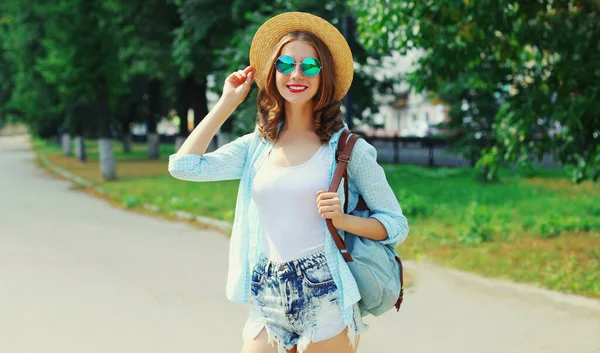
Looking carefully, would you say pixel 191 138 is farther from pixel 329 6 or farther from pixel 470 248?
pixel 329 6

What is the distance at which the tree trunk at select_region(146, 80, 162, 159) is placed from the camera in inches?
1141

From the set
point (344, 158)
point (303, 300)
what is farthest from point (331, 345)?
point (344, 158)

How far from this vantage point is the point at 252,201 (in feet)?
8.48

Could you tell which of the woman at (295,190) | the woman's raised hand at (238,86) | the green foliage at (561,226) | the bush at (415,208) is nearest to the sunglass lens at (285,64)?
the woman at (295,190)

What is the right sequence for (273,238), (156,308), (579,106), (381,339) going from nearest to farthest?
(273,238) < (381,339) < (156,308) < (579,106)

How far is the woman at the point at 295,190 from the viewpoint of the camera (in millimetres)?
2424

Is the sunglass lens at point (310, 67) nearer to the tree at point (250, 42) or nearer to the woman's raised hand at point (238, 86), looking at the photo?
the woman's raised hand at point (238, 86)

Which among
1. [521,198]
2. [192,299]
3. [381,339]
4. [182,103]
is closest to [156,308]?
[192,299]

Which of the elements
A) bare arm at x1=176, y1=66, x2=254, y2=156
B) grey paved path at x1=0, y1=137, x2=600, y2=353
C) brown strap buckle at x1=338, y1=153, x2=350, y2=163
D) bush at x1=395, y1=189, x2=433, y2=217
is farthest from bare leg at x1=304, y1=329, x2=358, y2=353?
bush at x1=395, y1=189, x2=433, y2=217

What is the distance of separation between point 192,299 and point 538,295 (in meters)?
3.02

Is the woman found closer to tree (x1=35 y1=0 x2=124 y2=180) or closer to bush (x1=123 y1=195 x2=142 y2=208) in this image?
bush (x1=123 y1=195 x2=142 y2=208)

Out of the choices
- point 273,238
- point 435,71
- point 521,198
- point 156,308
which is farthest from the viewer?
point 521,198

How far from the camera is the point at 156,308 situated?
5770mm

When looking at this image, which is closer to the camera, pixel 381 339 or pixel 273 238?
pixel 273 238
